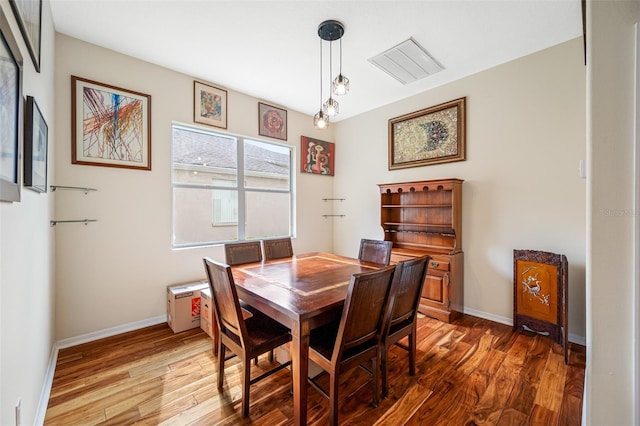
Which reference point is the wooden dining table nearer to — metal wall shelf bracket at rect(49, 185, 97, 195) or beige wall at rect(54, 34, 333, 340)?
beige wall at rect(54, 34, 333, 340)

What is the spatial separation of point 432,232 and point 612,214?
2581 mm

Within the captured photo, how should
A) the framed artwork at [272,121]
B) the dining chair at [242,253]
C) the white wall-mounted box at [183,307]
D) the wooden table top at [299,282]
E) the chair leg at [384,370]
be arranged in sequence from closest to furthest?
the wooden table top at [299,282] → the chair leg at [384,370] → the dining chair at [242,253] → the white wall-mounted box at [183,307] → the framed artwork at [272,121]

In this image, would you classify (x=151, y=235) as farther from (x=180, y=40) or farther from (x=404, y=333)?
(x=404, y=333)

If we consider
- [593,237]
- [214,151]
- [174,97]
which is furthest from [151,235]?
[593,237]

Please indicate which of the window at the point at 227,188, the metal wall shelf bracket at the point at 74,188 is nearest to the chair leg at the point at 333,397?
the window at the point at 227,188

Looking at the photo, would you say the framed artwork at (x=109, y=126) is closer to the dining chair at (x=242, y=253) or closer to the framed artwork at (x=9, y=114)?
the dining chair at (x=242, y=253)

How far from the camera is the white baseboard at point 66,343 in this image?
5.33 feet

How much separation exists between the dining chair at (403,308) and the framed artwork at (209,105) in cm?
297

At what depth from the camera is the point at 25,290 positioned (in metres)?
1.30

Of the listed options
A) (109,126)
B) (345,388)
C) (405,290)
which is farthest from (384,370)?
(109,126)

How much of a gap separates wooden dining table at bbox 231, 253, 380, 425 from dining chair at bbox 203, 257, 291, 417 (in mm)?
155

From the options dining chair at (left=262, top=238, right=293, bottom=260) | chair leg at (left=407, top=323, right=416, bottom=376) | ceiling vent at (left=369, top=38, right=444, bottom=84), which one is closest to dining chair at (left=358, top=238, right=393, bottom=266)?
chair leg at (left=407, top=323, right=416, bottom=376)

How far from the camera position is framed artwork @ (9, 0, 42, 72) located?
110 centimetres

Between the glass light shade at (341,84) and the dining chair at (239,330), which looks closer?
the dining chair at (239,330)
